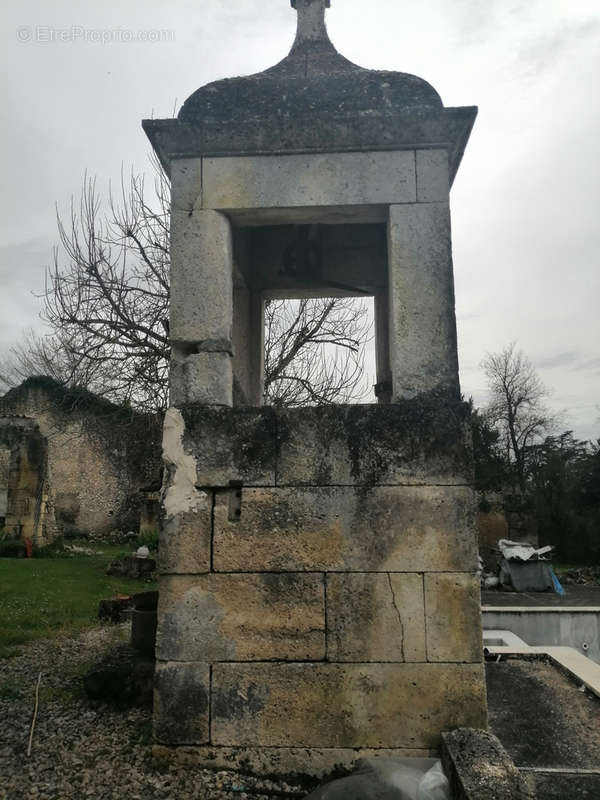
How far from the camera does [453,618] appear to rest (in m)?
3.33

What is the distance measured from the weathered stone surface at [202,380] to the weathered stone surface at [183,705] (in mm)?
1502

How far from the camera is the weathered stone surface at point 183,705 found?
3.33 meters

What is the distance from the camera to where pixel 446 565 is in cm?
337

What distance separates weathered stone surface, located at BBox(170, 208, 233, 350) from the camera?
374 cm

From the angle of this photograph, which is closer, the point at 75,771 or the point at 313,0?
the point at 75,771

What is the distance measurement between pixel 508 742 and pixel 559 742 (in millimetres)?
280

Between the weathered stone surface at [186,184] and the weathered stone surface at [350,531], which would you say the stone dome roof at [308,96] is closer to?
the weathered stone surface at [186,184]

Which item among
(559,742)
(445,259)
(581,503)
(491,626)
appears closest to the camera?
(559,742)

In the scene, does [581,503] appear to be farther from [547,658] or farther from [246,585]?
[246,585]

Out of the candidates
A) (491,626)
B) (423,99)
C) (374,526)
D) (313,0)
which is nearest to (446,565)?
(374,526)

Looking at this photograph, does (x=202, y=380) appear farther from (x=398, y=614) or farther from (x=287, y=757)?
(x=287, y=757)

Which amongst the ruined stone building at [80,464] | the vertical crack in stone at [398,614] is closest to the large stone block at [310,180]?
the vertical crack in stone at [398,614]

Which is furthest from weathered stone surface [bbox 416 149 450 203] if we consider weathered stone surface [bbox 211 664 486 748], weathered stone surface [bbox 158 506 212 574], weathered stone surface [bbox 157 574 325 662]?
weathered stone surface [bbox 211 664 486 748]

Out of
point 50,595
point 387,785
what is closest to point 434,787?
point 387,785
